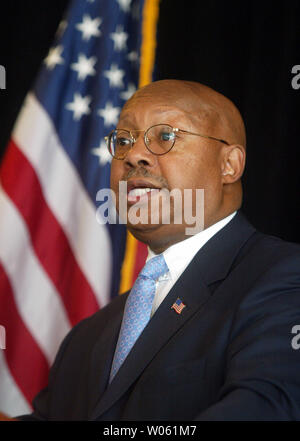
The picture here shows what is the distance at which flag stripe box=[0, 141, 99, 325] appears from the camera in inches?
96.3

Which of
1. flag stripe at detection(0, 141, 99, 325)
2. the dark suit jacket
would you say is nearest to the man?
the dark suit jacket

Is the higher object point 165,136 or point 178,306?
point 165,136

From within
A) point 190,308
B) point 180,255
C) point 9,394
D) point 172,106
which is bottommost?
point 9,394

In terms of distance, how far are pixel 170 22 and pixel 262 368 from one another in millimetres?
1867

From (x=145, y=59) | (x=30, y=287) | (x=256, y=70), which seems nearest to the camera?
(x=256, y=70)

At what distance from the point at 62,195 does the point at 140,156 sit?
89 centimetres

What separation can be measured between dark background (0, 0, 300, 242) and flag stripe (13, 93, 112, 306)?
0.51m

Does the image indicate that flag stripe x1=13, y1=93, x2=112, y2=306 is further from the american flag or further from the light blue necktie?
the light blue necktie

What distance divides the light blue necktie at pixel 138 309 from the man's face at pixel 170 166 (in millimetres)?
91

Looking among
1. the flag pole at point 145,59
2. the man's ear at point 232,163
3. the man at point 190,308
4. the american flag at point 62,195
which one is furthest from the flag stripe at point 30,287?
the man's ear at point 232,163

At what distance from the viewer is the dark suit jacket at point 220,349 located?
114 centimetres

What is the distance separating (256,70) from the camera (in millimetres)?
2307

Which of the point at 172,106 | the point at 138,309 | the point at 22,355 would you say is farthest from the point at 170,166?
the point at 22,355

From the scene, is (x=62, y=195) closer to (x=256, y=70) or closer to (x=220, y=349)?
(x=256, y=70)
